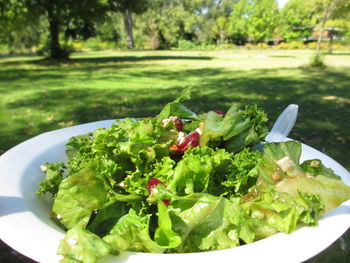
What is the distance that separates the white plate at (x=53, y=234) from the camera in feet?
2.91

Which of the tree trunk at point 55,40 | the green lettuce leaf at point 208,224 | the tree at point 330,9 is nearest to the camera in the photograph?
the green lettuce leaf at point 208,224

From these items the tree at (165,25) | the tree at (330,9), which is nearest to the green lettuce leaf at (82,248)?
the tree at (330,9)

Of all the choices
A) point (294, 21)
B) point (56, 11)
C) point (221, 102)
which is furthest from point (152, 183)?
point (294, 21)

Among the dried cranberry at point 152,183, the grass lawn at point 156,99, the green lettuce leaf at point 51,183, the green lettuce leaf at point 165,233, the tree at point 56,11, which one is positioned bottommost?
the grass lawn at point 156,99

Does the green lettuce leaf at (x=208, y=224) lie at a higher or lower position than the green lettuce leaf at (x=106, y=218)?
higher

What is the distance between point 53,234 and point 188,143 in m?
0.62

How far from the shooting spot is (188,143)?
133 centimetres

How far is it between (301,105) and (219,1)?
5916cm

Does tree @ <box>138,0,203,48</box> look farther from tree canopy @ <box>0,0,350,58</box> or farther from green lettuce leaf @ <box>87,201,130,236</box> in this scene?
green lettuce leaf @ <box>87,201,130,236</box>

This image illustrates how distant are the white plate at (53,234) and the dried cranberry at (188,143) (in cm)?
49

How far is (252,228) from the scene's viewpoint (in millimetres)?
1039

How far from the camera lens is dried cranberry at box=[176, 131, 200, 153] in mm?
1317

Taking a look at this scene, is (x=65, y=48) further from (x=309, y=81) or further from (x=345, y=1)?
(x=345, y=1)

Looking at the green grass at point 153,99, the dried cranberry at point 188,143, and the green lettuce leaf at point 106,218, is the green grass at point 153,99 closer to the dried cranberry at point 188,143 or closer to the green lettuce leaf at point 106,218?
the dried cranberry at point 188,143
